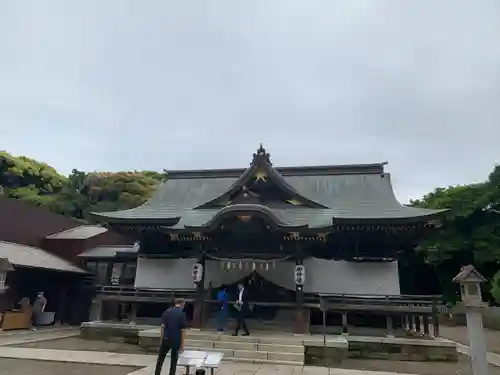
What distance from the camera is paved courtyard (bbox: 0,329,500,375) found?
8.62 m

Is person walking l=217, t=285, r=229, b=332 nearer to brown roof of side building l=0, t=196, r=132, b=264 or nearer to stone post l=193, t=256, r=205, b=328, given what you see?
stone post l=193, t=256, r=205, b=328

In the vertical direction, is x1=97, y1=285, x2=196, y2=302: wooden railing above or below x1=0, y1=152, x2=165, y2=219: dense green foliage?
below

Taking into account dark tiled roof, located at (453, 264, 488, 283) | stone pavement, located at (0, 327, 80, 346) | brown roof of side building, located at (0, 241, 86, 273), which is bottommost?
stone pavement, located at (0, 327, 80, 346)

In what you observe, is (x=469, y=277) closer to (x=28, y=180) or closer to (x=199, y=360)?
(x=199, y=360)

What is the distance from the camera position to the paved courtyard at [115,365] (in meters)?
8.62

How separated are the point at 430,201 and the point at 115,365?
29066 millimetres

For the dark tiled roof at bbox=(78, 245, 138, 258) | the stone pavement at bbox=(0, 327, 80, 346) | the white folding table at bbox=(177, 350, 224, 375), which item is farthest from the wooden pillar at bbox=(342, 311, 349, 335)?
the stone pavement at bbox=(0, 327, 80, 346)

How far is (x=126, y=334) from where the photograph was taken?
13.4 meters

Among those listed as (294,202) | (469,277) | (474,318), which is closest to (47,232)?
(294,202)

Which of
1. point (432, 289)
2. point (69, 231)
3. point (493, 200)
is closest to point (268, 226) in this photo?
point (69, 231)

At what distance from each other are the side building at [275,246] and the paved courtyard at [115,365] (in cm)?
246

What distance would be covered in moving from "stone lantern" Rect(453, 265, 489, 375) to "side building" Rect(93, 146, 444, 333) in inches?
204

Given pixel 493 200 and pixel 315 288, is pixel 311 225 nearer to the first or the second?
pixel 315 288

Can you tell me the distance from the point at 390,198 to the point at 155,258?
10.3 m
